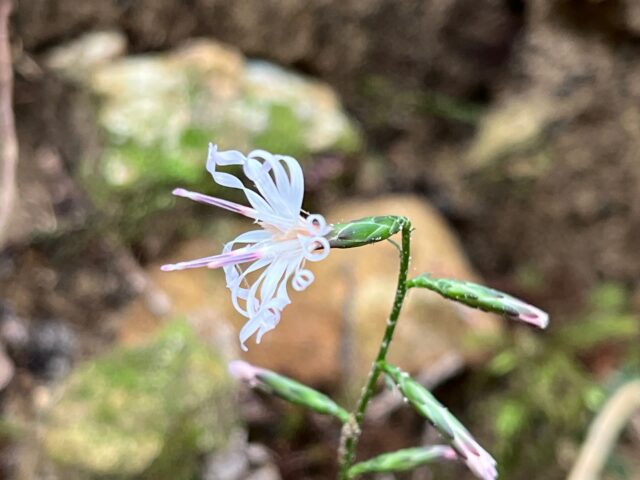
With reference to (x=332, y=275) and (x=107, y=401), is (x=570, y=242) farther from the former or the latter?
(x=107, y=401)

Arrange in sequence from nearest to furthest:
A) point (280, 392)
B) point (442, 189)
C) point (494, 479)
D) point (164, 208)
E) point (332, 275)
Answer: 1. point (494, 479)
2. point (280, 392)
3. point (164, 208)
4. point (332, 275)
5. point (442, 189)

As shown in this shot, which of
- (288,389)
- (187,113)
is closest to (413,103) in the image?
(187,113)

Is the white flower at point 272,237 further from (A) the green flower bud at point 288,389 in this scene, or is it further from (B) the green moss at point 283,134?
(B) the green moss at point 283,134

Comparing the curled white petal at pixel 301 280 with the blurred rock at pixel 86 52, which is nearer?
the curled white petal at pixel 301 280

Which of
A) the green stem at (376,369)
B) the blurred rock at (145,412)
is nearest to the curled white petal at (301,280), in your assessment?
the green stem at (376,369)

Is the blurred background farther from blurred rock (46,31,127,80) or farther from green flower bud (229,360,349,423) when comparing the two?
green flower bud (229,360,349,423)

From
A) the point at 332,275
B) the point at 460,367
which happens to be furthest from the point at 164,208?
the point at 460,367
